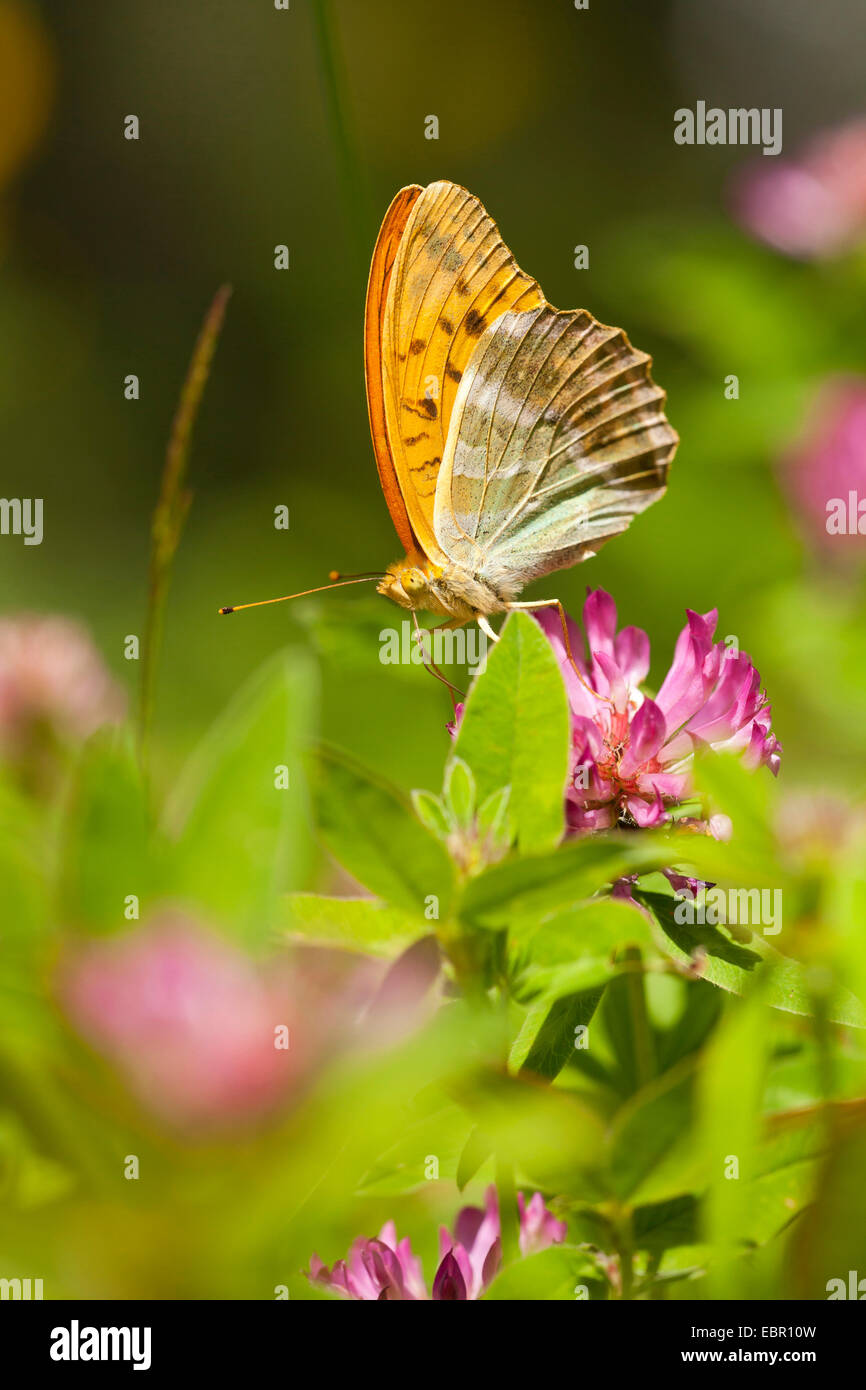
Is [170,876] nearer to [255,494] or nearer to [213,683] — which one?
[213,683]

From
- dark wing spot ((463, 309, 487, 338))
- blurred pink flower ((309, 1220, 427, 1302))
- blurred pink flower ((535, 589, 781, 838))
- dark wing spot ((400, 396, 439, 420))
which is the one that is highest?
dark wing spot ((463, 309, 487, 338))

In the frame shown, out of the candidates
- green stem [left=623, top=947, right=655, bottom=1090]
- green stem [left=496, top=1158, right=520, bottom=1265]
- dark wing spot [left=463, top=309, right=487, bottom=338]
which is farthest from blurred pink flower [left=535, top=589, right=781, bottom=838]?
dark wing spot [left=463, top=309, right=487, bottom=338]

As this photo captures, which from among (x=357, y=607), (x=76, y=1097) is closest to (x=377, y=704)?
(x=357, y=607)

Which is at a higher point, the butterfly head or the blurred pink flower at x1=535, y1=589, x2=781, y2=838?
the butterfly head

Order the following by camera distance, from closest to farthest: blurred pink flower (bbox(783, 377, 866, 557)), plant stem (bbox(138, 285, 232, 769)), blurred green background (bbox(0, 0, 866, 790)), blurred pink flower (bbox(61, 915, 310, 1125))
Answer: blurred pink flower (bbox(61, 915, 310, 1125)) < plant stem (bbox(138, 285, 232, 769)) < blurred pink flower (bbox(783, 377, 866, 557)) < blurred green background (bbox(0, 0, 866, 790))

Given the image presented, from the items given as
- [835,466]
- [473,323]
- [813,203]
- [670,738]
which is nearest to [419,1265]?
[670,738]

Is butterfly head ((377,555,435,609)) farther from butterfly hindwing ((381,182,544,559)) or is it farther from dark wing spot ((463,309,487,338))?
dark wing spot ((463,309,487,338))

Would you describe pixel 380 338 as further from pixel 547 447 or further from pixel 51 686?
pixel 51 686
